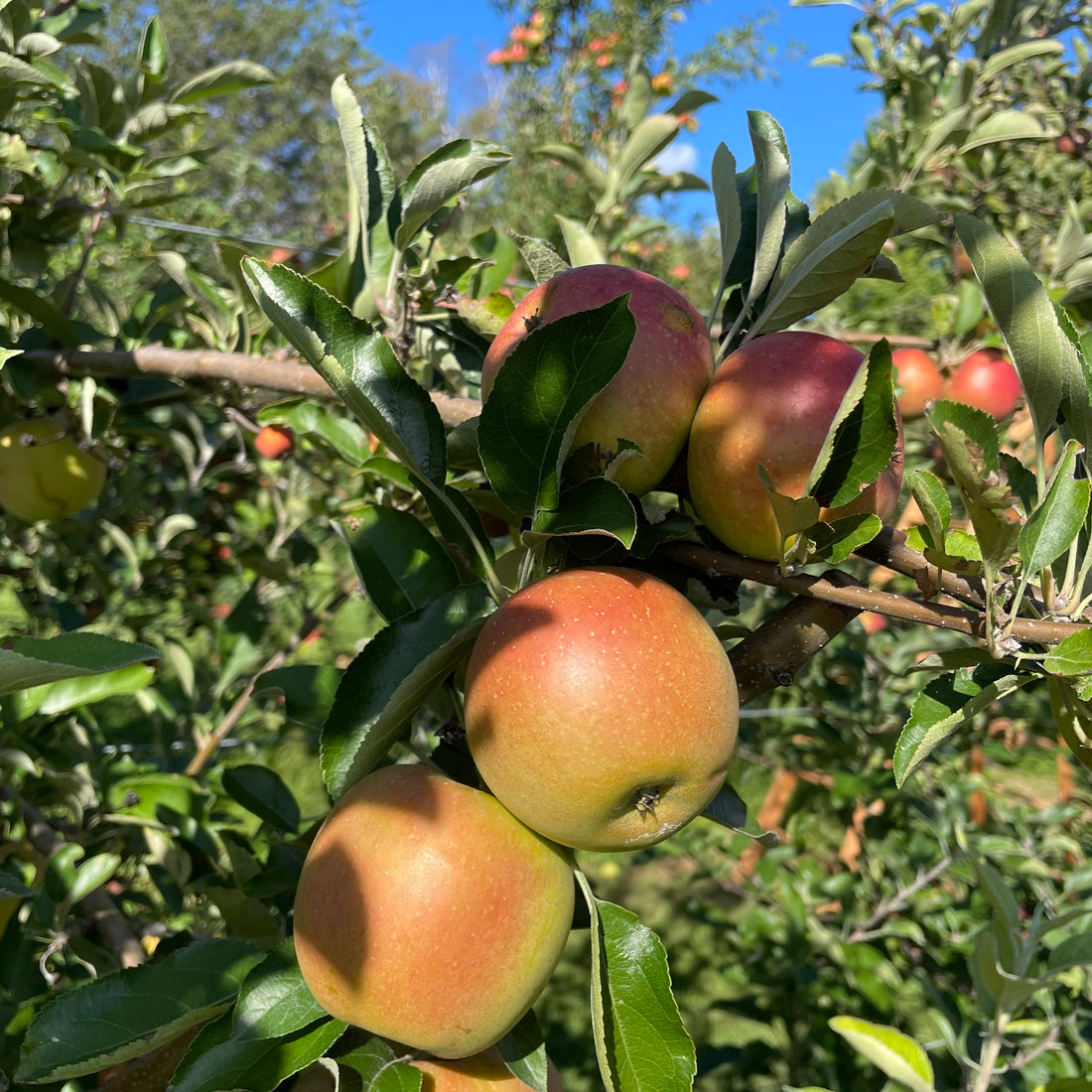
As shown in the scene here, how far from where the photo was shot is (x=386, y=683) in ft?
1.99

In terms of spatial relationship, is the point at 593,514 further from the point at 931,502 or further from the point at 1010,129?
the point at 1010,129

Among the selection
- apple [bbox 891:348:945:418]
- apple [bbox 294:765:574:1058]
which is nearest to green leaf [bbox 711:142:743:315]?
apple [bbox 294:765:574:1058]

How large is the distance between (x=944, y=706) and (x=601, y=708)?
259 millimetres

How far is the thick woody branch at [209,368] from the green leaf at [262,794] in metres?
0.46

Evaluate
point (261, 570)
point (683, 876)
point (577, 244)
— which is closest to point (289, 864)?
A: point (577, 244)

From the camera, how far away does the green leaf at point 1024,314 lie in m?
0.61

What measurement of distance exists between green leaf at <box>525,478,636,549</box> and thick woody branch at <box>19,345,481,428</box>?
0.31m

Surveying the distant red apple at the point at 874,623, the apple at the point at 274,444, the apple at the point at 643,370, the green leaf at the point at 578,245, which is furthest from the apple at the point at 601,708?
the distant red apple at the point at 874,623

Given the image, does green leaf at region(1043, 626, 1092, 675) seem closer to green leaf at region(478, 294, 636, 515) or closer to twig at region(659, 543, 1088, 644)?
twig at region(659, 543, 1088, 644)

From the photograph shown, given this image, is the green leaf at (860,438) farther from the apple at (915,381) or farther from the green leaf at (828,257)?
the apple at (915,381)

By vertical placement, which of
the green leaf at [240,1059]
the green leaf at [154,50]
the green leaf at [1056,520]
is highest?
the green leaf at [154,50]

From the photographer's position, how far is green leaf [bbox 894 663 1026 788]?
58 cm

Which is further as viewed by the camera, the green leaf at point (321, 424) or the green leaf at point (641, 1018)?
the green leaf at point (321, 424)

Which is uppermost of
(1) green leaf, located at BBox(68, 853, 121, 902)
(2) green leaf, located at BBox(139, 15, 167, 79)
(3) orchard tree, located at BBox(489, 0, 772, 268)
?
(3) orchard tree, located at BBox(489, 0, 772, 268)
